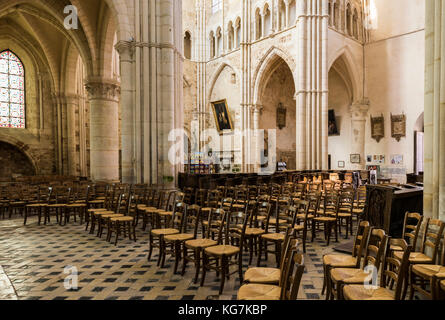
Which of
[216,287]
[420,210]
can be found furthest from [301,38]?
[216,287]

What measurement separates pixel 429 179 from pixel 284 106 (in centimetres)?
2244

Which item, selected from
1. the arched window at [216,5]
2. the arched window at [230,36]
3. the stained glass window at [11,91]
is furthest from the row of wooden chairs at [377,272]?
the arched window at [216,5]

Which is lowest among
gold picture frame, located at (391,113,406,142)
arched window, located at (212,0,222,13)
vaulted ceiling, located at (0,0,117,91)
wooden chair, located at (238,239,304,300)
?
wooden chair, located at (238,239,304,300)

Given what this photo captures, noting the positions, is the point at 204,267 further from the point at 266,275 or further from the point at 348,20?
the point at 348,20

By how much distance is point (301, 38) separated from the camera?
19.1 meters

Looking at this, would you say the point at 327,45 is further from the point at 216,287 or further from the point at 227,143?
the point at 216,287

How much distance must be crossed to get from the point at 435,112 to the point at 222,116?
22105mm

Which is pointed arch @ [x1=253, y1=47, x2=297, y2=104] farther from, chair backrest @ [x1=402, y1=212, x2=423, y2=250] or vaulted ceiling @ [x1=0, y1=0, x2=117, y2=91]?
chair backrest @ [x1=402, y1=212, x2=423, y2=250]

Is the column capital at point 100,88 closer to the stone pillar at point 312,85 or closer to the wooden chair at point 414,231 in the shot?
the stone pillar at point 312,85

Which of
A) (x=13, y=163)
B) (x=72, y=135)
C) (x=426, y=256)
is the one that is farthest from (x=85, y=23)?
(x=426, y=256)

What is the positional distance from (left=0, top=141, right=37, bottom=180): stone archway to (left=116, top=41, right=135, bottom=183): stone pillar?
39.7ft

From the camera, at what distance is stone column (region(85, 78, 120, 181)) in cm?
1413

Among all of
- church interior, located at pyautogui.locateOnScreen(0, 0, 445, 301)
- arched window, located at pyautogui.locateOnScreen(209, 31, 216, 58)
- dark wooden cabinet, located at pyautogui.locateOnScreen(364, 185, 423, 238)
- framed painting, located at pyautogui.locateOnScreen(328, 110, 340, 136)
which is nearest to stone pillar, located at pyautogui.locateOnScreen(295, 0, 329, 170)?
church interior, located at pyautogui.locateOnScreen(0, 0, 445, 301)

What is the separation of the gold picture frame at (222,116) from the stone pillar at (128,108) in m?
15.1
